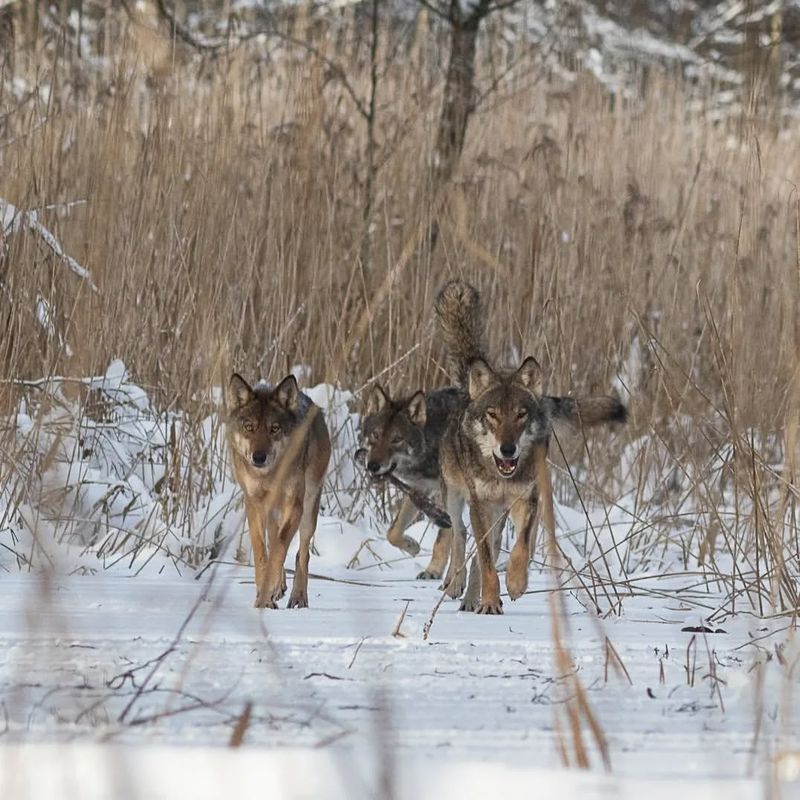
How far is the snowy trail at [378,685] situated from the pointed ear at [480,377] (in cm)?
122

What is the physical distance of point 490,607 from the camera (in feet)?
14.7

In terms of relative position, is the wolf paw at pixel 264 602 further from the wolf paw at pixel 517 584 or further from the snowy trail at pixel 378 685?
the wolf paw at pixel 517 584

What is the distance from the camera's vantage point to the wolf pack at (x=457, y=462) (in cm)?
472

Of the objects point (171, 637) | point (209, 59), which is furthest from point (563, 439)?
point (209, 59)

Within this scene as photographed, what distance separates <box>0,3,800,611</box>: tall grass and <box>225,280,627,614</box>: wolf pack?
1.16 feet

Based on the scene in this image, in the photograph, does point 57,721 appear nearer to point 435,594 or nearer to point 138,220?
point 435,594

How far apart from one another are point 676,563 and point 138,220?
267 cm

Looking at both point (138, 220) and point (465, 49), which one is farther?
point (465, 49)

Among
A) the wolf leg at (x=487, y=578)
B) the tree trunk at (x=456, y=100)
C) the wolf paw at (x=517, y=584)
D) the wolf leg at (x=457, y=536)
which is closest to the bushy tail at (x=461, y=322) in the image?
the wolf leg at (x=457, y=536)

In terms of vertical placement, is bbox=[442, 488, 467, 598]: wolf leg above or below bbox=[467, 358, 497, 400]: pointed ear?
below

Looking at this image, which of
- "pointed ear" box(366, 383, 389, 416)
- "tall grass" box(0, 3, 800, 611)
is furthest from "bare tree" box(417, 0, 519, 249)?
"pointed ear" box(366, 383, 389, 416)

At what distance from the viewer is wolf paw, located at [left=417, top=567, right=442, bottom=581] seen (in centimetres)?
550

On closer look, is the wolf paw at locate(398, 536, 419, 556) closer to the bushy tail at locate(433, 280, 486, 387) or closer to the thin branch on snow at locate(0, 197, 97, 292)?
the bushy tail at locate(433, 280, 486, 387)

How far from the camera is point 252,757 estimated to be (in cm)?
209
